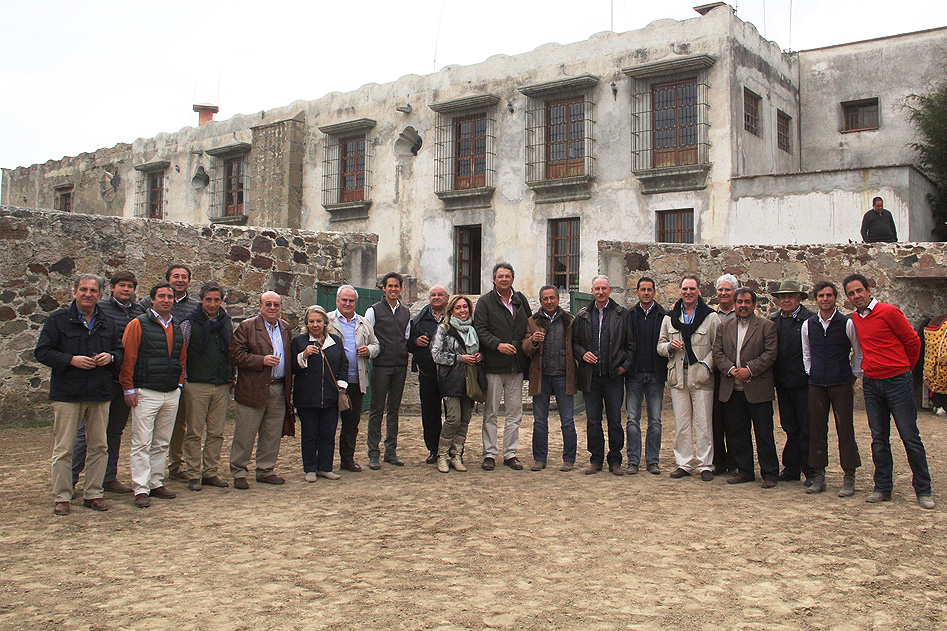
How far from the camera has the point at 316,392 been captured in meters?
6.63

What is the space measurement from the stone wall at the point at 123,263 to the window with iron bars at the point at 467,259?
9532mm

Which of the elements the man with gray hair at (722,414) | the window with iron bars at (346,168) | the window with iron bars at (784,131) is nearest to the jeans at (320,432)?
the man with gray hair at (722,414)

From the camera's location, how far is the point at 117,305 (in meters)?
5.94

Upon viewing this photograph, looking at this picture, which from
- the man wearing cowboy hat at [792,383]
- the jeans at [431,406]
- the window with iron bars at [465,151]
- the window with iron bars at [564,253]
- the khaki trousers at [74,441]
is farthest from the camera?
the window with iron bars at [465,151]

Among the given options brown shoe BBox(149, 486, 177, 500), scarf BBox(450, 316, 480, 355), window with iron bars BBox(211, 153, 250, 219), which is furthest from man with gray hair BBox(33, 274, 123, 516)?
window with iron bars BBox(211, 153, 250, 219)

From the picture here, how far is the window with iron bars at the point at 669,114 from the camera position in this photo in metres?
17.1

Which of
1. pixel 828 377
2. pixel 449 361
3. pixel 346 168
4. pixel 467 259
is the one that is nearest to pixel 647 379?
pixel 828 377

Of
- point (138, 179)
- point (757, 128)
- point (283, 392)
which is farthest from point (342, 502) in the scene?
point (138, 179)

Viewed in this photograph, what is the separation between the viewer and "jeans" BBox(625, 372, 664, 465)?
23.3 ft

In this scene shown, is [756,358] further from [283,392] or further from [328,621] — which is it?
[328,621]

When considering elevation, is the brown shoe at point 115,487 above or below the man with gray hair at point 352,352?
below

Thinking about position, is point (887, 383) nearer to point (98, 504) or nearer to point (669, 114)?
point (98, 504)

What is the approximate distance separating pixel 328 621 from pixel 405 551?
3.57 feet

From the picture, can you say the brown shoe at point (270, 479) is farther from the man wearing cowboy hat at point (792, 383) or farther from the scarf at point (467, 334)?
the man wearing cowboy hat at point (792, 383)
